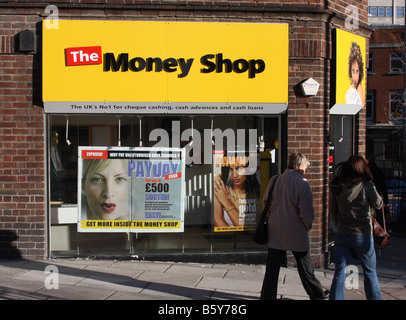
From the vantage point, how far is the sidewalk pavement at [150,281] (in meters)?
6.74

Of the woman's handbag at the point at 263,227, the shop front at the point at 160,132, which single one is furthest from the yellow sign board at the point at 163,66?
the woman's handbag at the point at 263,227

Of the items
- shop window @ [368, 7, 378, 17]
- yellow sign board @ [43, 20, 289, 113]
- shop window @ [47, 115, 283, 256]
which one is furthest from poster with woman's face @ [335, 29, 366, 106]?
shop window @ [368, 7, 378, 17]

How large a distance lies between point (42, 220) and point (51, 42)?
275 centimetres

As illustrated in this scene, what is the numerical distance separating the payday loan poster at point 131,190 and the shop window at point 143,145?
0.13m

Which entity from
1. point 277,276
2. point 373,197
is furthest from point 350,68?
point 277,276

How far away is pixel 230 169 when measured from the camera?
29.0ft

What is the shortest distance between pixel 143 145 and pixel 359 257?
13.1 feet

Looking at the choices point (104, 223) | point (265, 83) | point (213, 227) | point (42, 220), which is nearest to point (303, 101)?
point (265, 83)

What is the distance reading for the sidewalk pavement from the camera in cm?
674

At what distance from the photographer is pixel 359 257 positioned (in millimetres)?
5930

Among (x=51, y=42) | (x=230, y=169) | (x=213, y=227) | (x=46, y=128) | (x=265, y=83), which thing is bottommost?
(x=213, y=227)

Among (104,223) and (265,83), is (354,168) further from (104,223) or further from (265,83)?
(104,223)

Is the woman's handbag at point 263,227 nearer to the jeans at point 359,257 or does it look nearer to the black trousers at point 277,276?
the black trousers at point 277,276

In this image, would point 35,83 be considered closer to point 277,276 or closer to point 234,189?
point 234,189
